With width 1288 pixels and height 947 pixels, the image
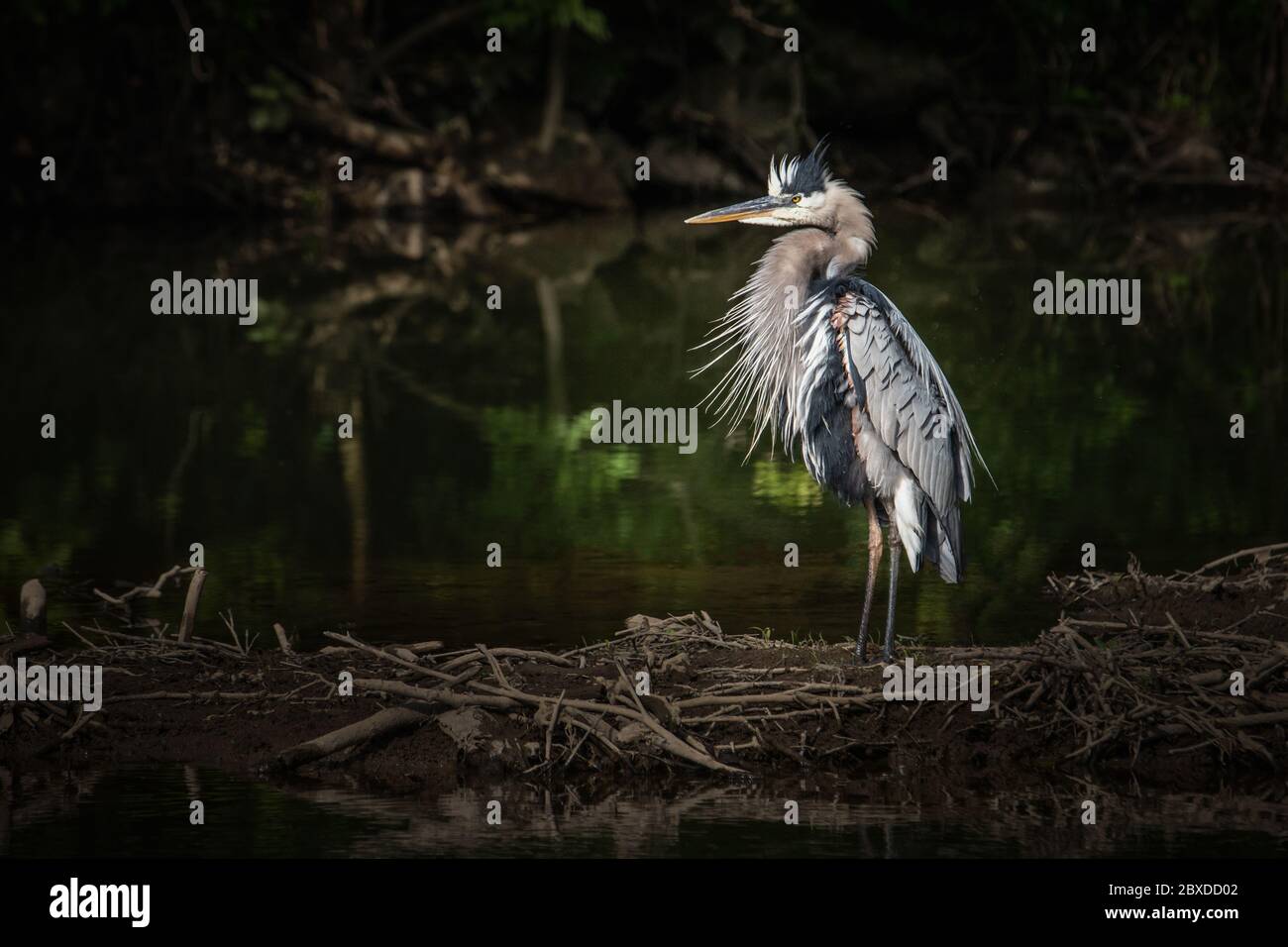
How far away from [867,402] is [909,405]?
0.52 ft

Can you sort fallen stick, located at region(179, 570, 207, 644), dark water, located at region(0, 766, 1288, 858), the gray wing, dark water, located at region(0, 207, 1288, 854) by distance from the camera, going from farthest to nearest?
the gray wing
fallen stick, located at region(179, 570, 207, 644)
dark water, located at region(0, 207, 1288, 854)
dark water, located at region(0, 766, 1288, 858)

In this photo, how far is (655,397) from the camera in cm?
1542

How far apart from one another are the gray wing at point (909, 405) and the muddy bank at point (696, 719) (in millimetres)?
723

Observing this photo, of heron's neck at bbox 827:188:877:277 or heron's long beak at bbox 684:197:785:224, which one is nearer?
heron's neck at bbox 827:188:877:277

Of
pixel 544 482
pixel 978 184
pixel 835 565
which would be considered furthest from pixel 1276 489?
pixel 978 184

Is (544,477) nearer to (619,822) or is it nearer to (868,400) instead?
(868,400)

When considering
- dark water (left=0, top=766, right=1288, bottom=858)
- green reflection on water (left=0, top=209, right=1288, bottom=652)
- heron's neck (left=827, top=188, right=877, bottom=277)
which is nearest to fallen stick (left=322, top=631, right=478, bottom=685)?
dark water (left=0, top=766, right=1288, bottom=858)

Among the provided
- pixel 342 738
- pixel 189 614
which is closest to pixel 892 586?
pixel 342 738

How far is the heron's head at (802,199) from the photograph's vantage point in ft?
27.6

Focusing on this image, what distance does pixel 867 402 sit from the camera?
785 cm

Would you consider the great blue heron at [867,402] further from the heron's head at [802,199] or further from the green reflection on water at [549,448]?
the green reflection on water at [549,448]

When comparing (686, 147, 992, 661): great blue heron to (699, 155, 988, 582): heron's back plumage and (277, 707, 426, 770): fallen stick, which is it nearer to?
(699, 155, 988, 582): heron's back plumage

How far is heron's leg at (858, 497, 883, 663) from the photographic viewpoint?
24.9 ft

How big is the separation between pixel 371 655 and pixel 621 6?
27670mm
